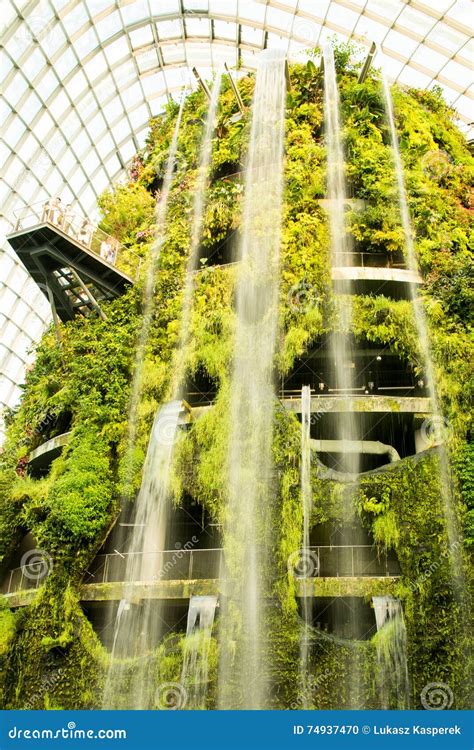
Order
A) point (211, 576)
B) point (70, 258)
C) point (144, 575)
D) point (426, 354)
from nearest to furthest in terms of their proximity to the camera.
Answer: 1. point (211, 576)
2. point (144, 575)
3. point (426, 354)
4. point (70, 258)

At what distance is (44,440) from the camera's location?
26.6 meters

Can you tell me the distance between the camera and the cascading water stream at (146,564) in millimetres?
17953

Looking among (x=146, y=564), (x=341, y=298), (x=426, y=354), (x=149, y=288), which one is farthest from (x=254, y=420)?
(x=149, y=288)

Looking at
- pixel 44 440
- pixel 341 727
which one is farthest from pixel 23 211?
pixel 341 727

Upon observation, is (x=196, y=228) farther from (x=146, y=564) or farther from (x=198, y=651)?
(x=198, y=651)

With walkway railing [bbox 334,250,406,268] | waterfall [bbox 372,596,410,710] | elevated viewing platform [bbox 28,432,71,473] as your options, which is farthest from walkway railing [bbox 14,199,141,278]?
waterfall [bbox 372,596,410,710]

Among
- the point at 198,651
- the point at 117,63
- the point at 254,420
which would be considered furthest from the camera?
the point at 117,63

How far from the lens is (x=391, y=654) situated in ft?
56.2

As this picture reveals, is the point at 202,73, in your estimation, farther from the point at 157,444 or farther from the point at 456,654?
the point at 456,654

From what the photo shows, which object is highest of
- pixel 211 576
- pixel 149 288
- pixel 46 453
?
pixel 149 288

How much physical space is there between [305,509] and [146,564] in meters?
4.82

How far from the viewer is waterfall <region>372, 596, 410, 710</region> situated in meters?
16.7

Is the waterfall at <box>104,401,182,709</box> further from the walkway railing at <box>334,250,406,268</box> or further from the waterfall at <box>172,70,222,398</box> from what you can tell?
the walkway railing at <box>334,250,406,268</box>

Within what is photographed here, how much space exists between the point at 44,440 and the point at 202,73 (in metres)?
26.1
